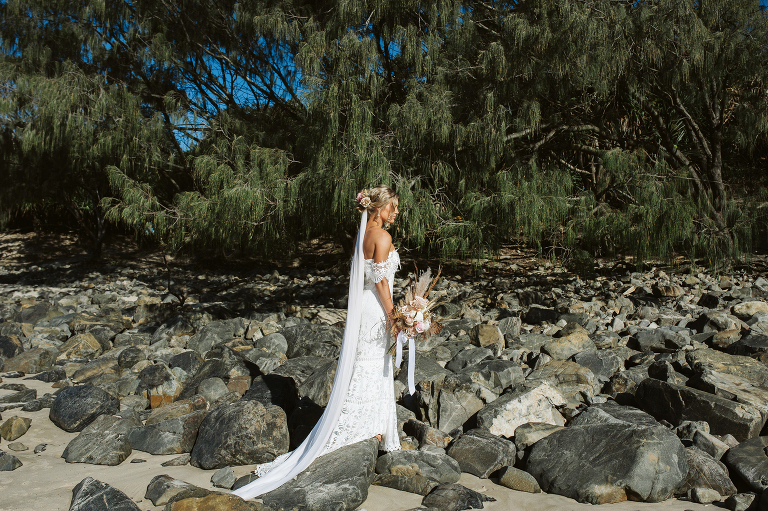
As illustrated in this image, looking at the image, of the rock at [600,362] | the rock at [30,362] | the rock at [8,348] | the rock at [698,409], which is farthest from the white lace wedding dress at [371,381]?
the rock at [8,348]

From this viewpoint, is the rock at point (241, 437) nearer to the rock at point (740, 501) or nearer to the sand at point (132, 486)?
the sand at point (132, 486)

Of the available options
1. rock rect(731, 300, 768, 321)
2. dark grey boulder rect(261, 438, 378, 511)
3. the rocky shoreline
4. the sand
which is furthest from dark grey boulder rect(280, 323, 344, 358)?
rock rect(731, 300, 768, 321)

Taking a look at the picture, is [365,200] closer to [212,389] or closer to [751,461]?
[212,389]

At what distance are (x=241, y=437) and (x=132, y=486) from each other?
0.67 meters

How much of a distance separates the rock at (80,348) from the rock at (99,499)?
3924mm

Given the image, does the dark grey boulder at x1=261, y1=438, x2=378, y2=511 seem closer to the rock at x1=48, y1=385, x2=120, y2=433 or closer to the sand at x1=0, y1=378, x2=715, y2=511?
the sand at x1=0, y1=378, x2=715, y2=511

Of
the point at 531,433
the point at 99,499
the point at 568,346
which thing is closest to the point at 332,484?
the point at 99,499

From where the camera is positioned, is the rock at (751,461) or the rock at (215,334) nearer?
the rock at (751,461)

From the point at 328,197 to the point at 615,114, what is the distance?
4.53 meters

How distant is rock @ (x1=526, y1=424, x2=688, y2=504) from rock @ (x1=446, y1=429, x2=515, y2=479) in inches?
6.3

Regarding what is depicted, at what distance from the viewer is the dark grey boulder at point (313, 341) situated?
21.0 ft

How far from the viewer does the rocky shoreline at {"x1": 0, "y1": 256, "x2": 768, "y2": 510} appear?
3.25 m

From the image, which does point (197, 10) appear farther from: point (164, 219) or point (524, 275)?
point (524, 275)

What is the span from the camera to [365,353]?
3.62 meters
